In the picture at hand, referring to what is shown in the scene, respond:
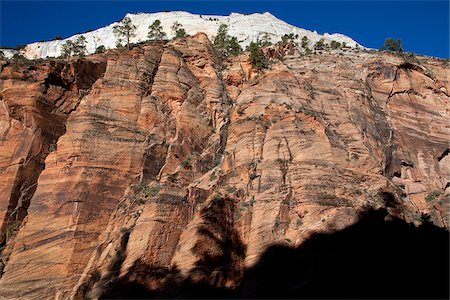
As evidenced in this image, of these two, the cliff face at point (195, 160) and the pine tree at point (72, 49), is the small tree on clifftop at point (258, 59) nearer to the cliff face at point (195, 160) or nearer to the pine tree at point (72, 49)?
the cliff face at point (195, 160)

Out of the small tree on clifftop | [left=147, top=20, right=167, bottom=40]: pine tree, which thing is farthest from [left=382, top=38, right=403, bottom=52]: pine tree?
[left=147, top=20, right=167, bottom=40]: pine tree

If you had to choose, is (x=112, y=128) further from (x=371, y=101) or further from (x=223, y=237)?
(x=371, y=101)

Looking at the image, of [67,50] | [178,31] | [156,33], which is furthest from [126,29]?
[67,50]

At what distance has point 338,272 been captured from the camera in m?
22.1

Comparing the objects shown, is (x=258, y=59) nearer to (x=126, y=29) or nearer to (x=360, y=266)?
(x=360, y=266)

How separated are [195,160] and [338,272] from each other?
1419 cm

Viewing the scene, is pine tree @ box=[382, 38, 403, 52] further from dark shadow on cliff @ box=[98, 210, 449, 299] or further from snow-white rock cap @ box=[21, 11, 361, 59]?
dark shadow on cliff @ box=[98, 210, 449, 299]

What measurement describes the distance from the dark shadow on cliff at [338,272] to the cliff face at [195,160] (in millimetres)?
457

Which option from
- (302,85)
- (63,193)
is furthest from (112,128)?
(302,85)

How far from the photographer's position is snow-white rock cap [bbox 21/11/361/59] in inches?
3388

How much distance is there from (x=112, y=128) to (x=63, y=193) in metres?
6.00

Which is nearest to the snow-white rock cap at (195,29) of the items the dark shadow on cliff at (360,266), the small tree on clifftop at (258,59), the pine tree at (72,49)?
the pine tree at (72,49)

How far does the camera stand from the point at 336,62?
42.8 m

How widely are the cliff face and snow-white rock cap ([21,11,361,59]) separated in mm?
42985
